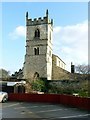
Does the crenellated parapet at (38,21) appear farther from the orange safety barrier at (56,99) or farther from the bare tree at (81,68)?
the orange safety barrier at (56,99)

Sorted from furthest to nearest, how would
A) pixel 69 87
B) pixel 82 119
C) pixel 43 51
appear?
pixel 43 51 → pixel 69 87 → pixel 82 119

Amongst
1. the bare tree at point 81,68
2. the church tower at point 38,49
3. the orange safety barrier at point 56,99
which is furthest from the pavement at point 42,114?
the bare tree at point 81,68

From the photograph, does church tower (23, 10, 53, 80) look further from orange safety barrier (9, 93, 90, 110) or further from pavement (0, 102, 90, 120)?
pavement (0, 102, 90, 120)

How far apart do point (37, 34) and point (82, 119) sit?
5348cm

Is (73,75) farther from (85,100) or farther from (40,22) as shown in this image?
(85,100)

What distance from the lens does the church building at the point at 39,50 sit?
222 ft

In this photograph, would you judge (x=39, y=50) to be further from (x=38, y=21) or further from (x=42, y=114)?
(x=42, y=114)

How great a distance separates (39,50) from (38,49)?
0.41 m

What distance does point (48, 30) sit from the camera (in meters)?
70.8

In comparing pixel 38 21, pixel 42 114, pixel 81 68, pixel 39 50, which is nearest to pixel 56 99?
pixel 42 114

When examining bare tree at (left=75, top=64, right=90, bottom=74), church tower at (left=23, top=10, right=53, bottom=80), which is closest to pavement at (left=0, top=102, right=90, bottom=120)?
church tower at (left=23, top=10, right=53, bottom=80)

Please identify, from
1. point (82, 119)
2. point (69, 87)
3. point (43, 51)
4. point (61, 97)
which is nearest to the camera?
point (82, 119)

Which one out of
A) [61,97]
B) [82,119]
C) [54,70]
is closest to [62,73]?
[54,70]

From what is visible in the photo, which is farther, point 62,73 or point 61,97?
point 62,73
